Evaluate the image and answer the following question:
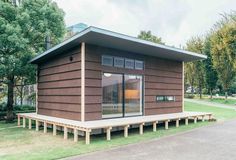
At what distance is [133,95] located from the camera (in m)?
9.41

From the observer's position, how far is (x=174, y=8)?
67.6 feet

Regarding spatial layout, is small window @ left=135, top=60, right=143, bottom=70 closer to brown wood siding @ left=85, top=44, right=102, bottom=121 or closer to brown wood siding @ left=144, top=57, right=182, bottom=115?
brown wood siding @ left=144, top=57, right=182, bottom=115

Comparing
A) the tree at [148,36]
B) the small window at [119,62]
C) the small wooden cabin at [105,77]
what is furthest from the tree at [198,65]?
the small window at [119,62]

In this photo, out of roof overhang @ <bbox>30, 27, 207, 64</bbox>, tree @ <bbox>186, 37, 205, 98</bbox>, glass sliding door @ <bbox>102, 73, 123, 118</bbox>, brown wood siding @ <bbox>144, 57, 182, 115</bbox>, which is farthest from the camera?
tree @ <bbox>186, 37, 205, 98</bbox>

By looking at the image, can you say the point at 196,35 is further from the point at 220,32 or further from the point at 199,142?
the point at 199,142

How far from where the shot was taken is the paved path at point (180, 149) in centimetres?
518

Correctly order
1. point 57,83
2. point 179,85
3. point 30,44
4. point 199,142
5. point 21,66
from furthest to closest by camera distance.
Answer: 1. point 179,85
2. point 30,44
3. point 21,66
4. point 57,83
5. point 199,142

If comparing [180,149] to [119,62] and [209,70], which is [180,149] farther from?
[209,70]

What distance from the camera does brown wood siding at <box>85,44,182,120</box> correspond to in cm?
789

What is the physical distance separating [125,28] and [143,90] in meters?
23.8

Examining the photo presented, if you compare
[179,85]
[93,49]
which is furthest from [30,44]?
[179,85]

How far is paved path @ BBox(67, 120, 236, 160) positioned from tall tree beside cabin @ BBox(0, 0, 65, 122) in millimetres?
6068

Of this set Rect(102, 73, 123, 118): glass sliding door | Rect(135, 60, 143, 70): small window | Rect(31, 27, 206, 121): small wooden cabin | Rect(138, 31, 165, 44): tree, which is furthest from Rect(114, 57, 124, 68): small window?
Rect(138, 31, 165, 44): tree

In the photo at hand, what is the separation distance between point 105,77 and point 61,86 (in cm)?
173
